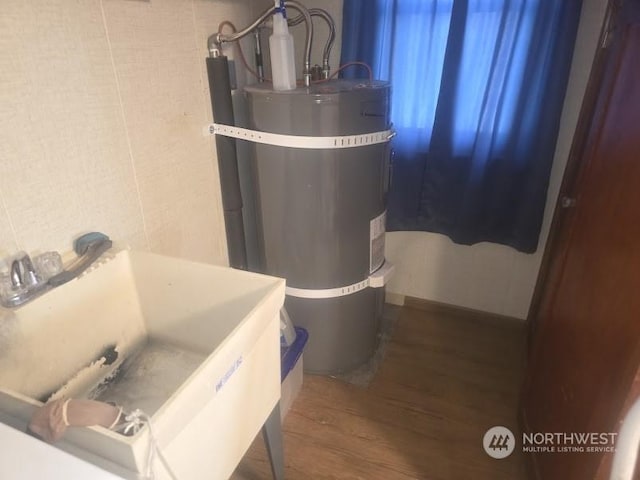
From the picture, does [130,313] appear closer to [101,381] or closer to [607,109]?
[101,381]

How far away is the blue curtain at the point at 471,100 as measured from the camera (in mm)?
1477

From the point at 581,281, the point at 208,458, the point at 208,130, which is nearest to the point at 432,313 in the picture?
the point at 581,281

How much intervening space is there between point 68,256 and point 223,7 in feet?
3.16

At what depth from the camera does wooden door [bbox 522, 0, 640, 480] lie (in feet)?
2.60

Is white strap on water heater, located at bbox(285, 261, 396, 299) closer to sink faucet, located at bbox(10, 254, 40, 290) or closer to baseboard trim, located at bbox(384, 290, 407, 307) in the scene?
baseboard trim, located at bbox(384, 290, 407, 307)

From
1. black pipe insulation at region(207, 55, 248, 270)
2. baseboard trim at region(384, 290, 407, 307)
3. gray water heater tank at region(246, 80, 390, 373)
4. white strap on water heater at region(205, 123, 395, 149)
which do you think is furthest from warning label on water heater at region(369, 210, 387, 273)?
baseboard trim at region(384, 290, 407, 307)

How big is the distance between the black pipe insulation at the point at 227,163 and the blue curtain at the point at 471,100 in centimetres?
62

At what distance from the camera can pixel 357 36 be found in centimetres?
166

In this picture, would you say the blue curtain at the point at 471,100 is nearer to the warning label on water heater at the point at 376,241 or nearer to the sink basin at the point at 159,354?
the warning label on water heater at the point at 376,241

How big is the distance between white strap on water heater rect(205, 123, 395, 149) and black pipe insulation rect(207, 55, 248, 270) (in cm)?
2

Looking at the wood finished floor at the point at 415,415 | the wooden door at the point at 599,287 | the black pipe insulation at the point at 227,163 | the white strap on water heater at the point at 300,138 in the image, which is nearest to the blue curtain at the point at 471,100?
the wooden door at the point at 599,287

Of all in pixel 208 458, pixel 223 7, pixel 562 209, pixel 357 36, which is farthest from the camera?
pixel 357 36

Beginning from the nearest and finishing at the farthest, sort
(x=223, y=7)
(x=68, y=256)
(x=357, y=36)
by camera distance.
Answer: (x=68, y=256) < (x=223, y=7) < (x=357, y=36)

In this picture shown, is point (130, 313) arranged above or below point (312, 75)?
below
